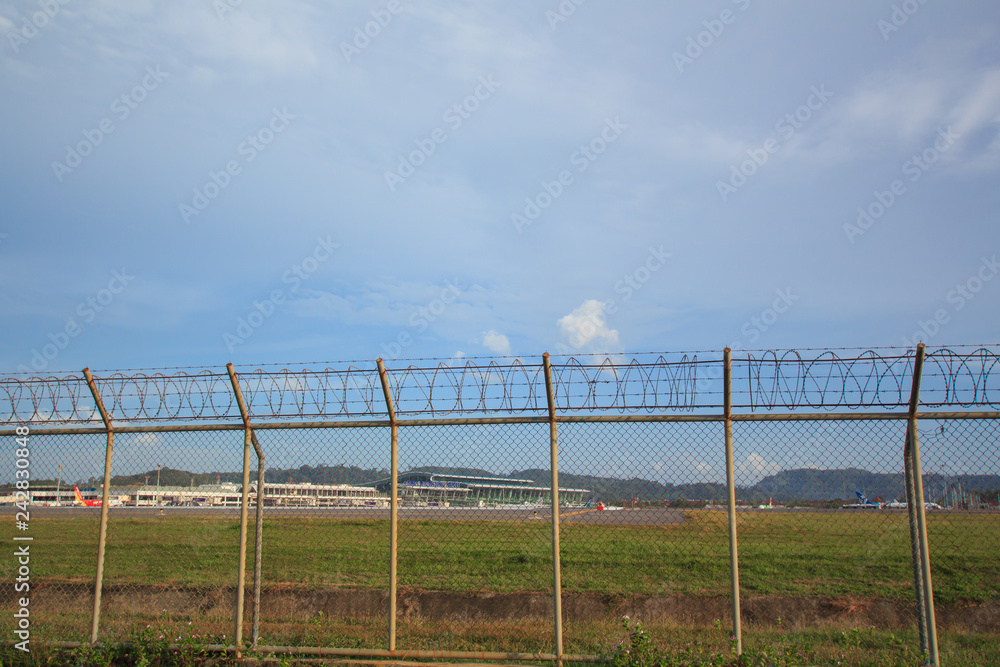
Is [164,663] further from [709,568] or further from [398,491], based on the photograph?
[709,568]

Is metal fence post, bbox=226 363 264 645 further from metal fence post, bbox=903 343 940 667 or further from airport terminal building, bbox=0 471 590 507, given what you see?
metal fence post, bbox=903 343 940 667

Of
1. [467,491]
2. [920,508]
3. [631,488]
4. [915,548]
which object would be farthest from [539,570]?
[920,508]

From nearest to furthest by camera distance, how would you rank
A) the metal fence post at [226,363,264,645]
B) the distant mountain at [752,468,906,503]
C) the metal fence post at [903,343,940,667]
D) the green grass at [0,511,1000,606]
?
the metal fence post at [903,343,940,667], the distant mountain at [752,468,906,503], the metal fence post at [226,363,264,645], the green grass at [0,511,1000,606]

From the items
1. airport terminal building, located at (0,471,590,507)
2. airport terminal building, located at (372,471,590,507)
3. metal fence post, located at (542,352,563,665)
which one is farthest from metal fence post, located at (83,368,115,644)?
metal fence post, located at (542,352,563,665)

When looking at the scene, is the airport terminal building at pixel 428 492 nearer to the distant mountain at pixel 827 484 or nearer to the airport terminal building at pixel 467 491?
the airport terminal building at pixel 467 491

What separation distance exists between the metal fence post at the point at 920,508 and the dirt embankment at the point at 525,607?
4.46m

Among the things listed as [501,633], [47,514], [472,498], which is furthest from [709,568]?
[47,514]

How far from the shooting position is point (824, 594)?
11094mm

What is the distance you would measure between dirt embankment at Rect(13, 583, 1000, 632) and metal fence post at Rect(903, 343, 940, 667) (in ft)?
→ 14.6

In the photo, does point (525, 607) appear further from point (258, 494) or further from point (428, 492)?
point (258, 494)

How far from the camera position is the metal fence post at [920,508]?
18.9 feet

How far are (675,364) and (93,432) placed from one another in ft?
21.8

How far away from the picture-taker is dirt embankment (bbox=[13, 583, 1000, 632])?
10039mm

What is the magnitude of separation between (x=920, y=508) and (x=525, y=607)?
21.2ft
